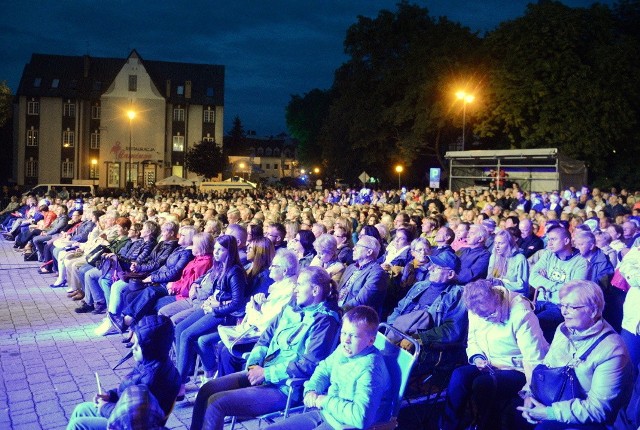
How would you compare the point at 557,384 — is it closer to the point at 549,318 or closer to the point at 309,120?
the point at 549,318

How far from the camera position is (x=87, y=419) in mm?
3713

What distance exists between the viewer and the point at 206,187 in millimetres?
40812

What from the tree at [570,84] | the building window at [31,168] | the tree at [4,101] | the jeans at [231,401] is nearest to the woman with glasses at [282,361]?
the jeans at [231,401]

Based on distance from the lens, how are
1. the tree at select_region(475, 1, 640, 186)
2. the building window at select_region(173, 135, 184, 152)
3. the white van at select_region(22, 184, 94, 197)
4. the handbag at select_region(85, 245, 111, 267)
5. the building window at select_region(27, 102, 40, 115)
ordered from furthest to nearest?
the building window at select_region(173, 135, 184, 152)
the building window at select_region(27, 102, 40, 115)
the white van at select_region(22, 184, 94, 197)
the tree at select_region(475, 1, 640, 186)
the handbag at select_region(85, 245, 111, 267)

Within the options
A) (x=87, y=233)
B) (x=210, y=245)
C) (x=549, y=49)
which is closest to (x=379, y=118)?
(x=549, y=49)

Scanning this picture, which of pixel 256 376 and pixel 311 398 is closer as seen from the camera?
pixel 311 398

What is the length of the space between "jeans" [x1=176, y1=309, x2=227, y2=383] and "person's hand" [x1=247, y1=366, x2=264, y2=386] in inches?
65.3

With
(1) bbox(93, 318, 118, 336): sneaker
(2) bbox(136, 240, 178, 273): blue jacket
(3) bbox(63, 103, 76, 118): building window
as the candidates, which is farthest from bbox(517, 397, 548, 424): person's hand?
(3) bbox(63, 103, 76, 118): building window

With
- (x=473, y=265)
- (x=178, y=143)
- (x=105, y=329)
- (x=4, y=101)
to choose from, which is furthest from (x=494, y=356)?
(x=178, y=143)

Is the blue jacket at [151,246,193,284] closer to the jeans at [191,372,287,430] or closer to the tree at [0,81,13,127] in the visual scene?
the jeans at [191,372,287,430]

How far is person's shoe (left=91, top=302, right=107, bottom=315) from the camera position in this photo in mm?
9195

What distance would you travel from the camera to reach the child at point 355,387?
11.6ft

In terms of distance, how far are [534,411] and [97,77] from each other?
61.9 metres

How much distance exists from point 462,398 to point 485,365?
0.30 meters
